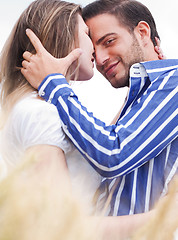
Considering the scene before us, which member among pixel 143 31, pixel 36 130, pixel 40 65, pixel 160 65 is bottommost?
pixel 143 31

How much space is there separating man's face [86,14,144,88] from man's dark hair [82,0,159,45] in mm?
80

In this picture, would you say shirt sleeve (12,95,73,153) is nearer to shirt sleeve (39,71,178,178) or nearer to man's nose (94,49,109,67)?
shirt sleeve (39,71,178,178)

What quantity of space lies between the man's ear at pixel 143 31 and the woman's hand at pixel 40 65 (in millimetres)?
979

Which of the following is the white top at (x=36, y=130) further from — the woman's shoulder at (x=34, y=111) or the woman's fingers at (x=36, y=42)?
the woman's fingers at (x=36, y=42)

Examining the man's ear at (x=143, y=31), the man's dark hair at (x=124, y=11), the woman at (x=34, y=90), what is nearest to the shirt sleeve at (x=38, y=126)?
the woman at (x=34, y=90)

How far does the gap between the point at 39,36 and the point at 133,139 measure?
29.7 inches

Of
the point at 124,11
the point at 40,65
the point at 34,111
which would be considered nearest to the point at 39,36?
the point at 40,65

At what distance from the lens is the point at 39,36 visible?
1581 millimetres

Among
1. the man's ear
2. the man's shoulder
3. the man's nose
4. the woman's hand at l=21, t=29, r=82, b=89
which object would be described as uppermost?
the woman's hand at l=21, t=29, r=82, b=89

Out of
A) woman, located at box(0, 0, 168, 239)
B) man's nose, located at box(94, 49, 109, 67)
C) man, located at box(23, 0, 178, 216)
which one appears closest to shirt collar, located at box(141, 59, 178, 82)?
man, located at box(23, 0, 178, 216)

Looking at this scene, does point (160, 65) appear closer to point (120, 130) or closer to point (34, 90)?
point (120, 130)

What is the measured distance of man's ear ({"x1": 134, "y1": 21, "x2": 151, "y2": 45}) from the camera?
2.30 meters

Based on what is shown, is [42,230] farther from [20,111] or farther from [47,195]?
[20,111]

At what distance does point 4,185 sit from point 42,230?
1.8 inches
